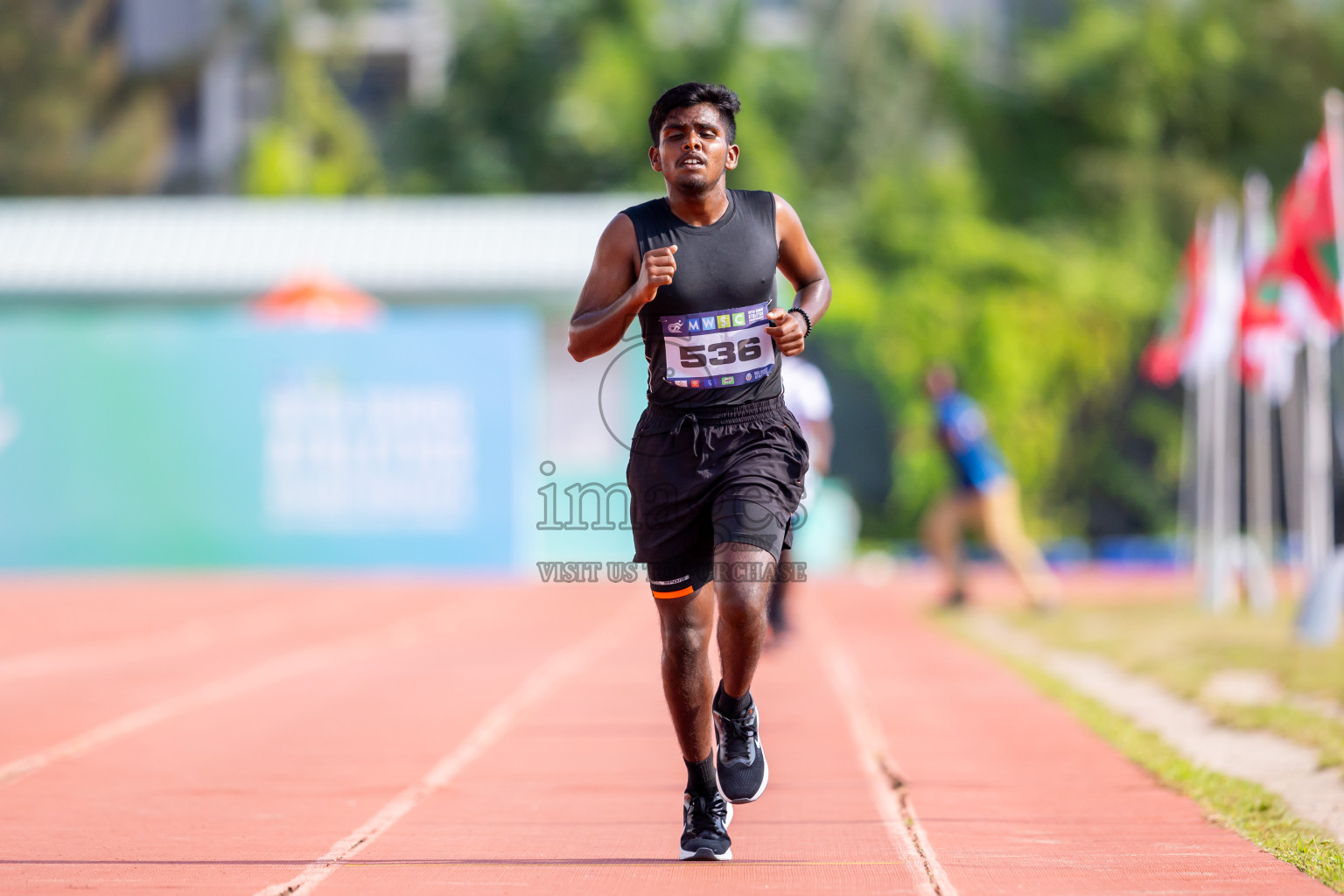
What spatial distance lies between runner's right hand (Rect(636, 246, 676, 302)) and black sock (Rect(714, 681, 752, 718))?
1.15 m

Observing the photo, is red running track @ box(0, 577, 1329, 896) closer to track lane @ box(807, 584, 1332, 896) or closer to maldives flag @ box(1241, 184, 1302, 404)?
track lane @ box(807, 584, 1332, 896)

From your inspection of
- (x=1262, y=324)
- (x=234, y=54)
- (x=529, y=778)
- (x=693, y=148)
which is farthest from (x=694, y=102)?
(x=234, y=54)

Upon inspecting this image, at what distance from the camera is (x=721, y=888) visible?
425 centimetres

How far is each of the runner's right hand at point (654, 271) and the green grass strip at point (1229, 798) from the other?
7.29ft

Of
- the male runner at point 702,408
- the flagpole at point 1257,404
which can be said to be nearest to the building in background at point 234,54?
the flagpole at point 1257,404

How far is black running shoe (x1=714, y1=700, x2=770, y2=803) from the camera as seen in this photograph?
4.74 m

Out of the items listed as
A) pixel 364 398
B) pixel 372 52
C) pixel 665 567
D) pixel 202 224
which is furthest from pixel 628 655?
pixel 372 52

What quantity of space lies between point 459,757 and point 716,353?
8.85 ft

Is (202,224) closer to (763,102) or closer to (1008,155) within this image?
(763,102)

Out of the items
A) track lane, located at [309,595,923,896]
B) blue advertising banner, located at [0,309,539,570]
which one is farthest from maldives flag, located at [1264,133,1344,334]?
blue advertising banner, located at [0,309,539,570]

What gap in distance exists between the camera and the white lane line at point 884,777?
446 cm

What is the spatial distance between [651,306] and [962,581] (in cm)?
1020

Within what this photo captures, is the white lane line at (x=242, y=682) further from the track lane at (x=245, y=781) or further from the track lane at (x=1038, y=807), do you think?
the track lane at (x=1038, y=807)

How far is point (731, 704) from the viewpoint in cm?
477
